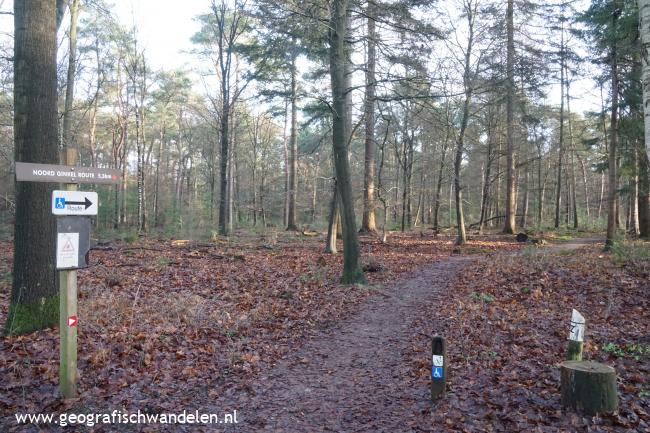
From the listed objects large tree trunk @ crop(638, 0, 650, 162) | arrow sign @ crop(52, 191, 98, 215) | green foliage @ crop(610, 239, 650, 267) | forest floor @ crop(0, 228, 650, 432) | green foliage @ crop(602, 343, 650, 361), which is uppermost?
large tree trunk @ crop(638, 0, 650, 162)

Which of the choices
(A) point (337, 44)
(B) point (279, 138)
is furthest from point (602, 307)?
(B) point (279, 138)

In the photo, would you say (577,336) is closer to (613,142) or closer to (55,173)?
(55,173)

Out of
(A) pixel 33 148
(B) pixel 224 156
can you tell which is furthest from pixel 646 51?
(B) pixel 224 156

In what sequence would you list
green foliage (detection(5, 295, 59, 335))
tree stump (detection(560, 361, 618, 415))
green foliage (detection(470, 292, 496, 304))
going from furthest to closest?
green foliage (detection(470, 292, 496, 304)), green foliage (detection(5, 295, 59, 335)), tree stump (detection(560, 361, 618, 415))

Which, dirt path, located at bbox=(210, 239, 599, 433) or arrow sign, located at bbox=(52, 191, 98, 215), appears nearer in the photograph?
arrow sign, located at bbox=(52, 191, 98, 215)

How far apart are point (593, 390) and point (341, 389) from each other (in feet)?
9.05

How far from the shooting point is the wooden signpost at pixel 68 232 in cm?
406

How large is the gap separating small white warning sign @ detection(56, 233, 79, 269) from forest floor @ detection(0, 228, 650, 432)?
4.79 feet

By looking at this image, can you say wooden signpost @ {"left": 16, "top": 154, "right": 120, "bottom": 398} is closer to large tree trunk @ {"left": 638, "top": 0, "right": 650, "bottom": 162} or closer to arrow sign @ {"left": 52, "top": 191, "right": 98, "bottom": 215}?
arrow sign @ {"left": 52, "top": 191, "right": 98, "bottom": 215}

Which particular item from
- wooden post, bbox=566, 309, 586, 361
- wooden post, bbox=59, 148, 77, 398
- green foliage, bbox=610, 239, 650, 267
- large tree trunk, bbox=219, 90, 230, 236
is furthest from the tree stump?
large tree trunk, bbox=219, 90, 230, 236

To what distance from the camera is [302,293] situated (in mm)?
→ 10062

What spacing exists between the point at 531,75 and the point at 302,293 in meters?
8.72

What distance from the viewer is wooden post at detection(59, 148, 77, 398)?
13.6ft

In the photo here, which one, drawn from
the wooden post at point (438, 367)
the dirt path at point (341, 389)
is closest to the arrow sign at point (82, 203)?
the dirt path at point (341, 389)
